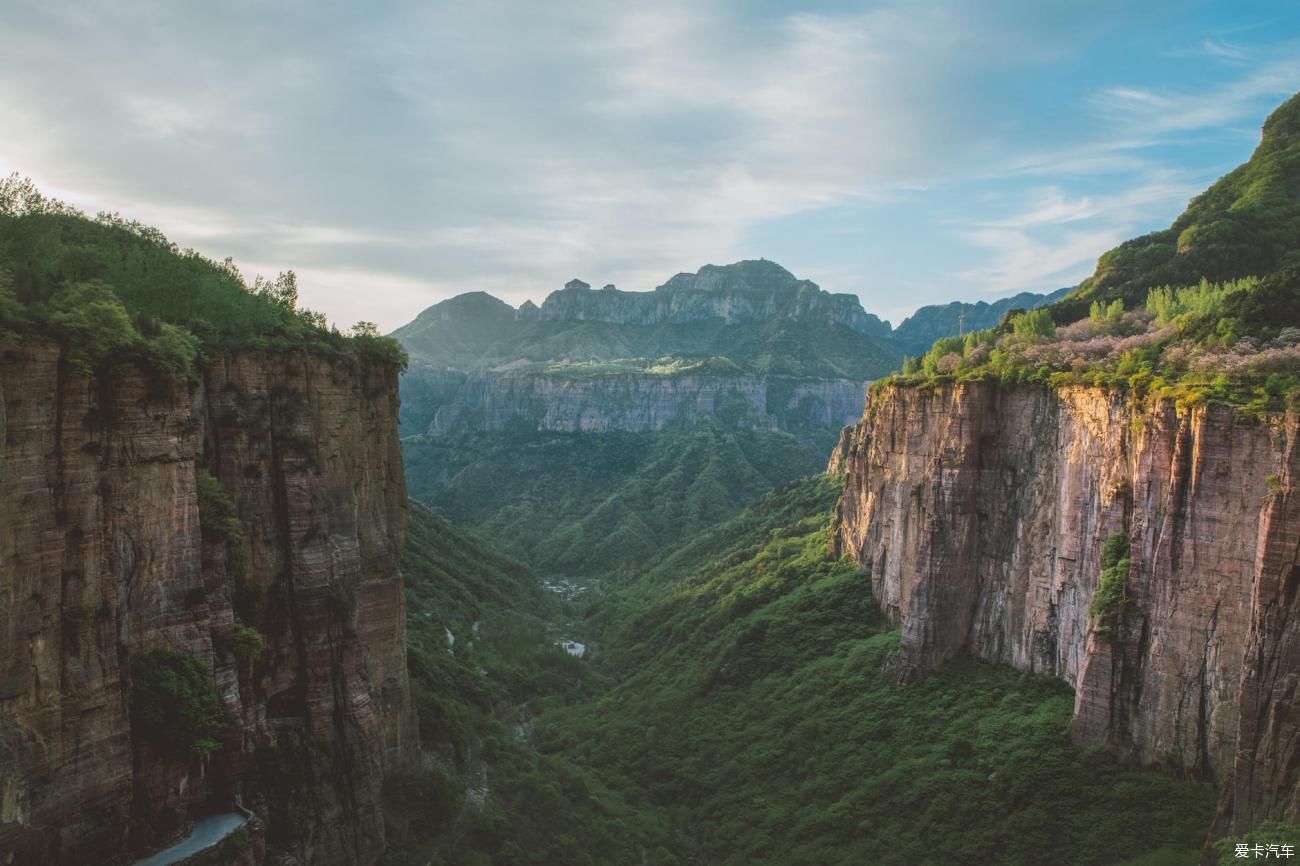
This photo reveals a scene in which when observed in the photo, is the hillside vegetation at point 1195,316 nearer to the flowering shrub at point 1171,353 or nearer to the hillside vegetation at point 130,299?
the flowering shrub at point 1171,353

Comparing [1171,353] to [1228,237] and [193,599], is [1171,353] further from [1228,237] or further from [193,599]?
[193,599]

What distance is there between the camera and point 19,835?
1830 cm

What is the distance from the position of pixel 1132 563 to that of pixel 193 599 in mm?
35606

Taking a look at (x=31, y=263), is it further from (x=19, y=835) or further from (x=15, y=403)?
(x=19, y=835)

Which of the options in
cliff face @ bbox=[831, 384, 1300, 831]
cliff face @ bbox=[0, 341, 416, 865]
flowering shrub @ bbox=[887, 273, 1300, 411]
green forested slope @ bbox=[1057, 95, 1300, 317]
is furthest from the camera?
green forested slope @ bbox=[1057, 95, 1300, 317]

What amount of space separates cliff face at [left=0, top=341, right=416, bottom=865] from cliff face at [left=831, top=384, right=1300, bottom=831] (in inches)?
1265

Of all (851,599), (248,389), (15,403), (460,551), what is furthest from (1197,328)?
(460,551)

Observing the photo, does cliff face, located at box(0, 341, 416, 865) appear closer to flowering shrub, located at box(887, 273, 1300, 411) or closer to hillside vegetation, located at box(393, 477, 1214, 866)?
hillside vegetation, located at box(393, 477, 1214, 866)

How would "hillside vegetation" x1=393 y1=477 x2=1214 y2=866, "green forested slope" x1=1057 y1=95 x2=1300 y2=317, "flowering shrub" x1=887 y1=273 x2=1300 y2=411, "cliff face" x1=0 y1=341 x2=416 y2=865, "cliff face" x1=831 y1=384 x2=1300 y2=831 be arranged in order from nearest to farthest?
"cliff face" x1=0 y1=341 x2=416 y2=865
"cliff face" x1=831 y1=384 x2=1300 y2=831
"flowering shrub" x1=887 y1=273 x2=1300 y2=411
"hillside vegetation" x1=393 y1=477 x2=1214 y2=866
"green forested slope" x1=1057 y1=95 x2=1300 y2=317

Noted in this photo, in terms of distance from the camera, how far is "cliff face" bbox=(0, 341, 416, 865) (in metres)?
19.1

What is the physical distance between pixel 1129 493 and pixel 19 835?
40.0 meters

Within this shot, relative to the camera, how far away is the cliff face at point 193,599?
752 inches

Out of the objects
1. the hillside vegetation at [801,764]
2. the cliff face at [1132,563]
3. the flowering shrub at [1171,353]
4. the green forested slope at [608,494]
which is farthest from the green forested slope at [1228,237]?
the green forested slope at [608,494]

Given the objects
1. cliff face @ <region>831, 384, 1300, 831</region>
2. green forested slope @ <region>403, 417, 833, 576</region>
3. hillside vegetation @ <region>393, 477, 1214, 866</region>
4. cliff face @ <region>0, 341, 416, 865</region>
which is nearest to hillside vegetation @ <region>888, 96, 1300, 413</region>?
cliff face @ <region>831, 384, 1300, 831</region>
